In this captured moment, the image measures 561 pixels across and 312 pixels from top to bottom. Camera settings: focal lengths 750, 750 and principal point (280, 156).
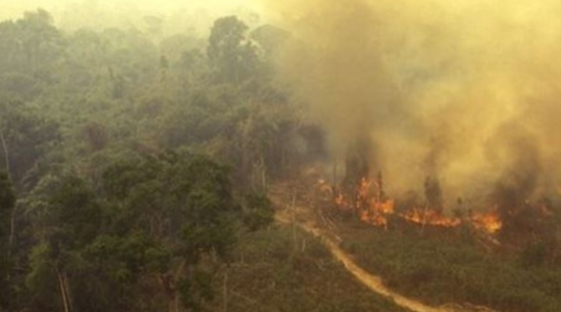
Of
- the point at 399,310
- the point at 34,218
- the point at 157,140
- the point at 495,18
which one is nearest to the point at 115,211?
the point at 34,218

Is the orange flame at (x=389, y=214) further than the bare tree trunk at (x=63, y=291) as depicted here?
Yes

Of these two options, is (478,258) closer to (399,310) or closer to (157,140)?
(399,310)

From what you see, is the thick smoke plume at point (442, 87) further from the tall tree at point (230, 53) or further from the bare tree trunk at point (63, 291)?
the bare tree trunk at point (63, 291)

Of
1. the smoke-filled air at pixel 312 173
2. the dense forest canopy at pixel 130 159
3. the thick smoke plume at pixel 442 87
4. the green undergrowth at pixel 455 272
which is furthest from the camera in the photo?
the thick smoke plume at pixel 442 87

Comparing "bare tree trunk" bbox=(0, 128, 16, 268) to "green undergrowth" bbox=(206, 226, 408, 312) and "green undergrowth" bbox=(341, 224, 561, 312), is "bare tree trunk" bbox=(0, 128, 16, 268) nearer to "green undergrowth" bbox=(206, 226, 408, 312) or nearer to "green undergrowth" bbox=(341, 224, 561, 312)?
"green undergrowth" bbox=(206, 226, 408, 312)

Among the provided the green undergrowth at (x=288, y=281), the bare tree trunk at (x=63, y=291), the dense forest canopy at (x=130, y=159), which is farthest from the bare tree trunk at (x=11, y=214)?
the green undergrowth at (x=288, y=281)

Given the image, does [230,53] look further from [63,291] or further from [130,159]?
[63,291]

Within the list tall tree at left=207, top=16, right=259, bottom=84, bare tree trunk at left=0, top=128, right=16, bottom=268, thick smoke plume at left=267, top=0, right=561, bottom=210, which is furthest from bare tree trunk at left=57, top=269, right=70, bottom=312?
tall tree at left=207, top=16, right=259, bottom=84

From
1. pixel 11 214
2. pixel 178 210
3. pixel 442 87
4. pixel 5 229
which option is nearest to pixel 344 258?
pixel 178 210
